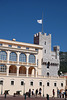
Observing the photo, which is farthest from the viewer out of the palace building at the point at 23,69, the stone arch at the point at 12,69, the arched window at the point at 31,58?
the arched window at the point at 31,58

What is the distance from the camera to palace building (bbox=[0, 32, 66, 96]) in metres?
54.8

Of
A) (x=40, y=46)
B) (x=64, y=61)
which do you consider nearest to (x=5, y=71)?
(x=40, y=46)

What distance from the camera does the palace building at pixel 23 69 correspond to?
54.8 meters

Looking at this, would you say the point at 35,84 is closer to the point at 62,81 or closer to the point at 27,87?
the point at 27,87

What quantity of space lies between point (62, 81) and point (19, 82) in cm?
1598

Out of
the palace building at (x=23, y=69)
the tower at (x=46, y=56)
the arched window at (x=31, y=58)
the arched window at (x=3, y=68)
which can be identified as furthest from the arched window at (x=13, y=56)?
→ the tower at (x=46, y=56)

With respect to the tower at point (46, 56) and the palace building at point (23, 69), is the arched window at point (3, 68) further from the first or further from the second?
the tower at point (46, 56)

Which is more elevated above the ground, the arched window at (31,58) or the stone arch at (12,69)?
the arched window at (31,58)

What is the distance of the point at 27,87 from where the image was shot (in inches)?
2240

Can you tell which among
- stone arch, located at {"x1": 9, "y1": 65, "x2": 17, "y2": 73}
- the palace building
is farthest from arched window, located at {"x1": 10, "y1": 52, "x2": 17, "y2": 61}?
stone arch, located at {"x1": 9, "y1": 65, "x2": 17, "y2": 73}

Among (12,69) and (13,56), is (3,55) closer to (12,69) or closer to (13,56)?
(13,56)

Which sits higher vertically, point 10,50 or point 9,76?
point 10,50

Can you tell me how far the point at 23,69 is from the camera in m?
62.0

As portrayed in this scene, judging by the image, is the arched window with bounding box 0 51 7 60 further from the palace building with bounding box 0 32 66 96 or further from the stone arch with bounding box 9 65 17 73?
the stone arch with bounding box 9 65 17 73
